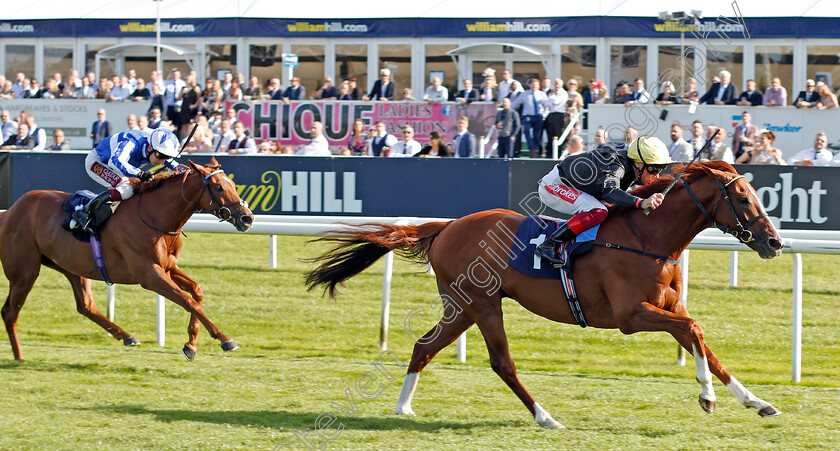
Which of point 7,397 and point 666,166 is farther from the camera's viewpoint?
point 7,397

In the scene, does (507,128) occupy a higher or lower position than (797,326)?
higher

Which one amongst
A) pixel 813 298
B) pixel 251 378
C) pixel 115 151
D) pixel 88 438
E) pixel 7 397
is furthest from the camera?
pixel 813 298

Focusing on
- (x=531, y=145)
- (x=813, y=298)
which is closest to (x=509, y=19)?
(x=531, y=145)

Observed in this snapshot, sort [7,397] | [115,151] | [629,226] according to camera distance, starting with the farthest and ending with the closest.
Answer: [115,151]
[7,397]
[629,226]

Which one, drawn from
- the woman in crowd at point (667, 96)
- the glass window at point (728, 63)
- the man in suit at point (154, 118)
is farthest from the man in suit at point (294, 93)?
the glass window at point (728, 63)

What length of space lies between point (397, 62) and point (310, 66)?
1610mm

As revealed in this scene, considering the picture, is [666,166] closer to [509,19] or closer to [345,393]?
[345,393]

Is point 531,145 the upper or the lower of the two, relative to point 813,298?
upper

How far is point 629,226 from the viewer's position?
4.74 meters

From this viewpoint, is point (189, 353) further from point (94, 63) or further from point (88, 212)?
point (94, 63)

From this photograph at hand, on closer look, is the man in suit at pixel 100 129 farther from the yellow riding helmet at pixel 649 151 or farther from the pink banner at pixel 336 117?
the yellow riding helmet at pixel 649 151

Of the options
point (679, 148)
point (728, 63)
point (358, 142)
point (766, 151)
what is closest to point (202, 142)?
point (358, 142)

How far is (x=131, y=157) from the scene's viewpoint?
636 cm
